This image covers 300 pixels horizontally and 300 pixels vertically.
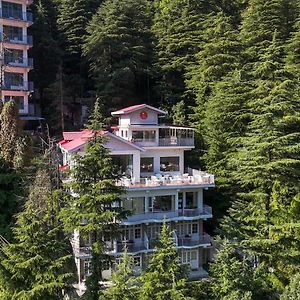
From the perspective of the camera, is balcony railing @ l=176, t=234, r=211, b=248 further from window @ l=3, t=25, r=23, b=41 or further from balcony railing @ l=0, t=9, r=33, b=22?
balcony railing @ l=0, t=9, r=33, b=22

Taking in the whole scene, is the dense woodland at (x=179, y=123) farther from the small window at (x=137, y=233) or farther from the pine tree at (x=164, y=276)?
the small window at (x=137, y=233)

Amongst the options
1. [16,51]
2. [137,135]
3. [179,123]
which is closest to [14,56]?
[16,51]

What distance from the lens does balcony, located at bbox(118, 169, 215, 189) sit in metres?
27.3

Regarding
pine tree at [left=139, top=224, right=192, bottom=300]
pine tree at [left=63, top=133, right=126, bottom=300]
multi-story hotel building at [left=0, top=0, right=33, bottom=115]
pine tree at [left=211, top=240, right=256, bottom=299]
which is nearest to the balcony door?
pine tree at [left=211, top=240, right=256, bottom=299]

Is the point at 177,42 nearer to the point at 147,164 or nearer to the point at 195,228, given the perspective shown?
the point at 147,164

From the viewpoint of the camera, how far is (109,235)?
66.9ft

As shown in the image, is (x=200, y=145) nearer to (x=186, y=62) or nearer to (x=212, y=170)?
(x=212, y=170)

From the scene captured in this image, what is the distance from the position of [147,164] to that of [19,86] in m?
16.5

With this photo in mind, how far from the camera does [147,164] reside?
31.6 metres

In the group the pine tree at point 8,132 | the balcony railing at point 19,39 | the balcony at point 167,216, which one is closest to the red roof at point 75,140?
the pine tree at point 8,132

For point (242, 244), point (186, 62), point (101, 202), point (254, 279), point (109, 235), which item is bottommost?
point (254, 279)

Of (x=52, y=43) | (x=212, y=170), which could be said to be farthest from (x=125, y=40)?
(x=212, y=170)

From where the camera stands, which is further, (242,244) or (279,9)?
(279,9)

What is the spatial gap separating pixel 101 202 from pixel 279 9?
30.1 m
